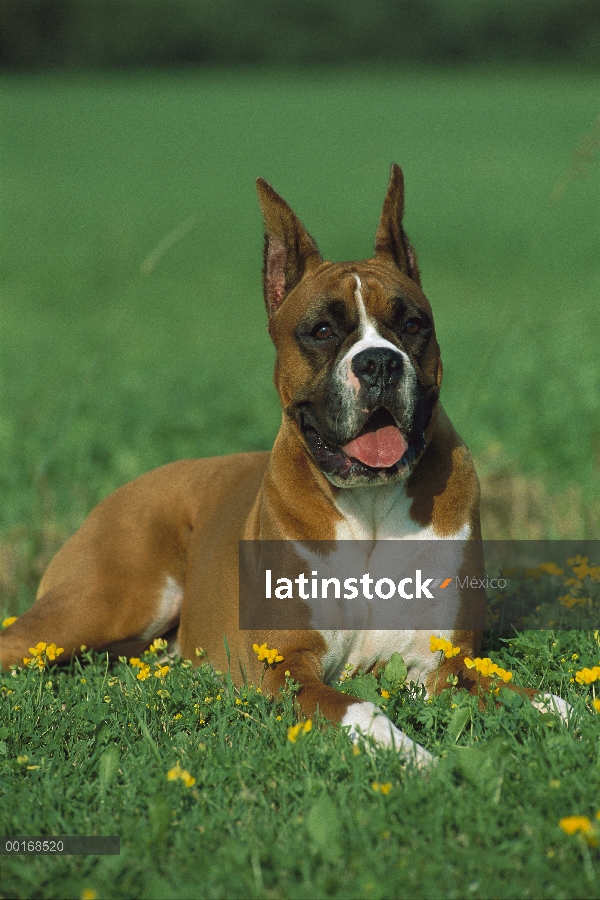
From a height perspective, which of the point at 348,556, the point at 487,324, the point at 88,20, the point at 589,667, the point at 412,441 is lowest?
the point at 487,324

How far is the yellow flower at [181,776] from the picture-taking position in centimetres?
313

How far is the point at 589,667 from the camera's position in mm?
4000

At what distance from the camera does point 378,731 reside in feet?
11.1

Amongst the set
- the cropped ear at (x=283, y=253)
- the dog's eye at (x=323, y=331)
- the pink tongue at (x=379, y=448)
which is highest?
the cropped ear at (x=283, y=253)

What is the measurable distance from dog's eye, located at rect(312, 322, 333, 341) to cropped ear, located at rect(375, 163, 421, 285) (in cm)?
52

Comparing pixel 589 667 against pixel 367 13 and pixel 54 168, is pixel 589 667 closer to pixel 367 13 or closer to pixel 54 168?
pixel 54 168

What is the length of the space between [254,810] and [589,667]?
153 cm

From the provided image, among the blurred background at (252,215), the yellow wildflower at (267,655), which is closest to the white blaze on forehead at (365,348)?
the yellow wildflower at (267,655)

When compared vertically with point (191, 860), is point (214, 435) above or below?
below

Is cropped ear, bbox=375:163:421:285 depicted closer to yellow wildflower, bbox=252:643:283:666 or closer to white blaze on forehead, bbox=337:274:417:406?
white blaze on forehead, bbox=337:274:417:406

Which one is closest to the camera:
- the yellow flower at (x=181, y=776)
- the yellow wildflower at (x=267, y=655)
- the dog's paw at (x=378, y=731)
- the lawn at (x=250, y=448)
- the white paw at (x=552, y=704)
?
the lawn at (x=250, y=448)

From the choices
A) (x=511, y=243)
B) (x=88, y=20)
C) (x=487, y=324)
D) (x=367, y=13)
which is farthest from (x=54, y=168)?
(x=367, y=13)

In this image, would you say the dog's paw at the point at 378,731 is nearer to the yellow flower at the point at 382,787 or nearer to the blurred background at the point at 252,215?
the yellow flower at the point at 382,787

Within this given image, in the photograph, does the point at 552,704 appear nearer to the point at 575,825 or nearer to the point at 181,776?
the point at 575,825
